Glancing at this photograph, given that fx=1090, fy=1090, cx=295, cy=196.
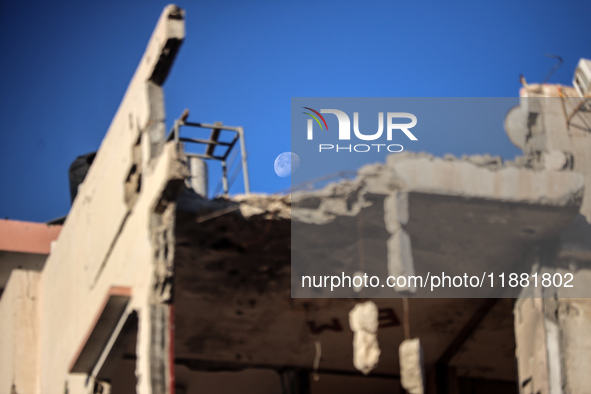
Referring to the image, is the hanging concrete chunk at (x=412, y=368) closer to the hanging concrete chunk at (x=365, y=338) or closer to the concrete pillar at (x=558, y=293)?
the hanging concrete chunk at (x=365, y=338)

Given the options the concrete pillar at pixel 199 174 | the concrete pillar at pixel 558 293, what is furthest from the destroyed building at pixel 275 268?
the concrete pillar at pixel 199 174

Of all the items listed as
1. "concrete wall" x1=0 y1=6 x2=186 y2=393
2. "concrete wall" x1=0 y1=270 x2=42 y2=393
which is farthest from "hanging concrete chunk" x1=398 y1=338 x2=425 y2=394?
"concrete wall" x1=0 y1=270 x2=42 y2=393

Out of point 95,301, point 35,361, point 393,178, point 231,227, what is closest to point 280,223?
point 231,227

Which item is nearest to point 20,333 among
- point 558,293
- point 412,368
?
point 412,368

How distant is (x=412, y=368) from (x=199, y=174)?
575 centimetres

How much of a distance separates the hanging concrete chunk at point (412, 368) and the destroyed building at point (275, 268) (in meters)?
0.04

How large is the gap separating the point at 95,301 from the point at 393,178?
3457 millimetres

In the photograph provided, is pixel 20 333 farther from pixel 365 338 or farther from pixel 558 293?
pixel 558 293

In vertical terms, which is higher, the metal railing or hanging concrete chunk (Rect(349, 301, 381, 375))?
the metal railing

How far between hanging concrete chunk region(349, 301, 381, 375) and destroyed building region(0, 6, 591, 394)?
0.04 m

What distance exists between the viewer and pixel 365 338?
10.9 meters

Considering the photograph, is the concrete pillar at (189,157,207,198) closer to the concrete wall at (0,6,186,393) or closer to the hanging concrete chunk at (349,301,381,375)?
the concrete wall at (0,6,186,393)

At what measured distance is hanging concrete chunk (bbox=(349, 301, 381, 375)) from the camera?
35.3ft

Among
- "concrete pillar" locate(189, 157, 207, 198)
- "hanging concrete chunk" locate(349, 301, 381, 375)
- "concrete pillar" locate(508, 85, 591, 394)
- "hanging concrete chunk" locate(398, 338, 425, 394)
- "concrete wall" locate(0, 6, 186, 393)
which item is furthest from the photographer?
"concrete pillar" locate(189, 157, 207, 198)
